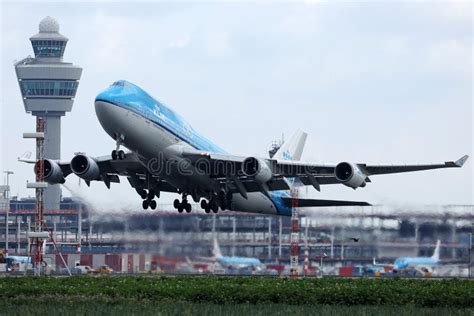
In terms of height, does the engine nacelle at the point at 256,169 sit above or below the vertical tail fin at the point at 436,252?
above

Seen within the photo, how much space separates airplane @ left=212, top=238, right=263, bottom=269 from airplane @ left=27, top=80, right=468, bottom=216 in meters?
2.65

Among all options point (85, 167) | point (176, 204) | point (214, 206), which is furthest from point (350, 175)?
point (85, 167)

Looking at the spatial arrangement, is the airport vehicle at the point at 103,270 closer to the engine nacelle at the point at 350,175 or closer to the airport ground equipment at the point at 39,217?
the airport ground equipment at the point at 39,217

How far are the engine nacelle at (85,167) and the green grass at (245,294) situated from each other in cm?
830

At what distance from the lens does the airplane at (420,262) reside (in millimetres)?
70250

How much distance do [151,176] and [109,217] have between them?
5.47 m

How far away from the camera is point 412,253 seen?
69188mm

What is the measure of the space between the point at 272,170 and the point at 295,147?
11823 millimetres

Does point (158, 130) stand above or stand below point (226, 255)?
above

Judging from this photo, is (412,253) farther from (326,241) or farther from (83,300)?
(83,300)

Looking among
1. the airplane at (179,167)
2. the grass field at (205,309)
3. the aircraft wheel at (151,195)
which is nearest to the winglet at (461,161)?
the airplane at (179,167)

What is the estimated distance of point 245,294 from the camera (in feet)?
187

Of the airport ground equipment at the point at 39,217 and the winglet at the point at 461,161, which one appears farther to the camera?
the airport ground equipment at the point at 39,217

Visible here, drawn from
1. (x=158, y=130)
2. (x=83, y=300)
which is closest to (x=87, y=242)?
(x=158, y=130)
